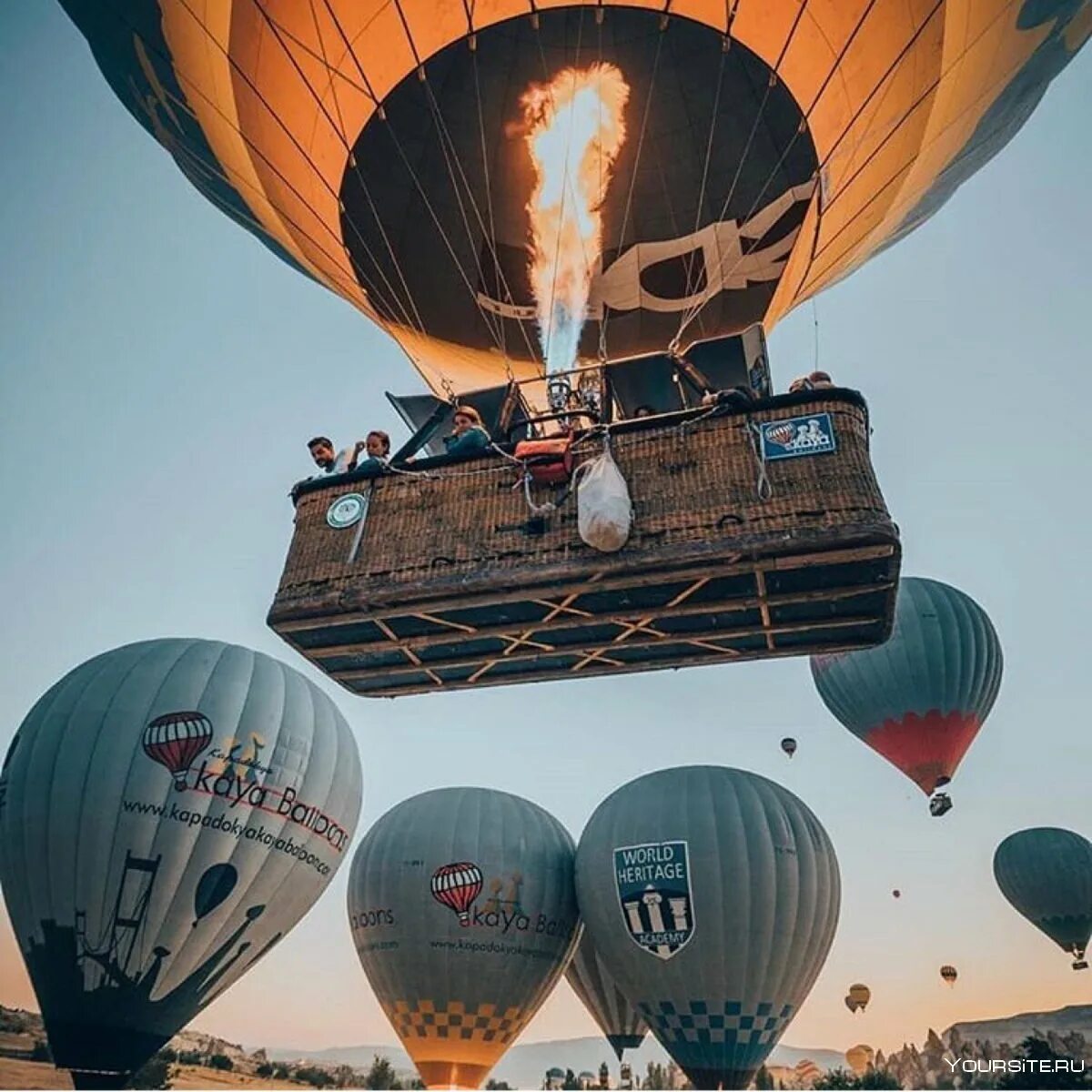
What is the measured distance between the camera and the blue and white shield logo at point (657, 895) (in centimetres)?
1273

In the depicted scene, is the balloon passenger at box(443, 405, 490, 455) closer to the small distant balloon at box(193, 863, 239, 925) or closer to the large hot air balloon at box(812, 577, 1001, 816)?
the small distant balloon at box(193, 863, 239, 925)

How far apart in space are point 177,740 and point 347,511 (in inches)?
316

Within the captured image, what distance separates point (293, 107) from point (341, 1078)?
27.4 metres

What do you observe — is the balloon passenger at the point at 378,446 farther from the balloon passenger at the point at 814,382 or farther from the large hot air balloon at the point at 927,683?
the large hot air balloon at the point at 927,683

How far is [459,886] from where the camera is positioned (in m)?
14.0

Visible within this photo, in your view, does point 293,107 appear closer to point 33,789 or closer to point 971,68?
point 971,68

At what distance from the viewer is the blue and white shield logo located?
12.7 metres

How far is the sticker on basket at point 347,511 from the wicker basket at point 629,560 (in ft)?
0.04

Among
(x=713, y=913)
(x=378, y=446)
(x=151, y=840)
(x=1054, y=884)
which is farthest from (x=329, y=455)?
(x=1054, y=884)

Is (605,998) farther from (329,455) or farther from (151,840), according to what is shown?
(329,455)

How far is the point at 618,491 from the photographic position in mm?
3344

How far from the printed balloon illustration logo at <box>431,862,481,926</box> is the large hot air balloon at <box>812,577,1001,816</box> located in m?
6.59

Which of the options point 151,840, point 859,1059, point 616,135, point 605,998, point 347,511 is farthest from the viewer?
point 859,1059

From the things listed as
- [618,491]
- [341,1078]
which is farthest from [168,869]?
[341,1078]
